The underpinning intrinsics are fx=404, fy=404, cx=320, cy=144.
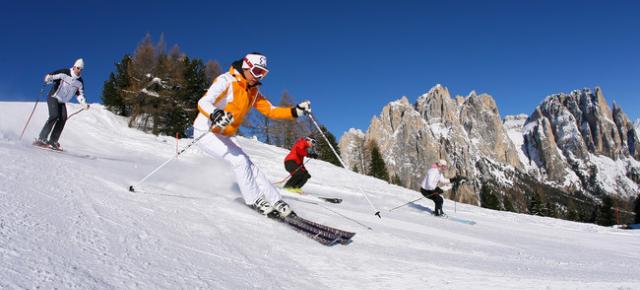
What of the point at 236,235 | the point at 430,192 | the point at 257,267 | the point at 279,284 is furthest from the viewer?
the point at 430,192

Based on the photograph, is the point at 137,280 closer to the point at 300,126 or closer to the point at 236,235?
the point at 236,235

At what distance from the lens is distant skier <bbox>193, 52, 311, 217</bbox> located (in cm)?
525

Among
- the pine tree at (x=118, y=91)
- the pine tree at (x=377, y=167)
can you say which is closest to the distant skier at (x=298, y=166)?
the pine tree at (x=118, y=91)

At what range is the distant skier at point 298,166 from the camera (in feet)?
36.8

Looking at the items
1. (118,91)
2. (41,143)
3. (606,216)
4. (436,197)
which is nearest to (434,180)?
(436,197)

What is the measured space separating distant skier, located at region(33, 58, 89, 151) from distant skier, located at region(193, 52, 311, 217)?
231 inches

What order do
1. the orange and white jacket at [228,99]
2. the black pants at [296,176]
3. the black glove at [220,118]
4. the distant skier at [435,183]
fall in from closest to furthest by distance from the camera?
the black glove at [220,118] → the orange and white jacket at [228,99] → the black pants at [296,176] → the distant skier at [435,183]

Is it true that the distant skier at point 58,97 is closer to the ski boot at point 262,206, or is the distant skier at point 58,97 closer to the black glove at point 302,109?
the black glove at point 302,109

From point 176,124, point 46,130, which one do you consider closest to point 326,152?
point 176,124

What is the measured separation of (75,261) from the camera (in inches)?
91.0

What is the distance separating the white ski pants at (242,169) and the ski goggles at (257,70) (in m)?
0.99

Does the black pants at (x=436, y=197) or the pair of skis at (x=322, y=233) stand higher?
the black pants at (x=436, y=197)

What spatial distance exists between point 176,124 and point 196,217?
2646 centimetres

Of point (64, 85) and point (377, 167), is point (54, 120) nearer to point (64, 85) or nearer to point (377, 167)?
point (64, 85)
